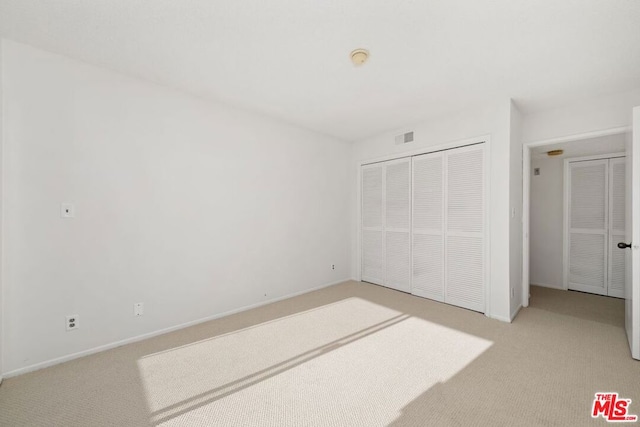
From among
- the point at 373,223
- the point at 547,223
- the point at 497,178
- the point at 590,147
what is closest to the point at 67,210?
the point at 373,223

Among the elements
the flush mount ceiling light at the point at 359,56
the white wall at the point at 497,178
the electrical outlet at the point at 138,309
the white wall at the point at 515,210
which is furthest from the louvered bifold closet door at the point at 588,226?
the electrical outlet at the point at 138,309

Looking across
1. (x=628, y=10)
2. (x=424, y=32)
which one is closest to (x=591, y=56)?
(x=628, y=10)

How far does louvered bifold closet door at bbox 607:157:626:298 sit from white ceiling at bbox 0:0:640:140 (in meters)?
1.76

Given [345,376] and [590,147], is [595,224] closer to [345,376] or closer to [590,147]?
[590,147]

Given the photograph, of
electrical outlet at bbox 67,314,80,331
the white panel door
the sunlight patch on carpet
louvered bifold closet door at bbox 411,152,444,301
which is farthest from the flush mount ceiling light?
electrical outlet at bbox 67,314,80,331

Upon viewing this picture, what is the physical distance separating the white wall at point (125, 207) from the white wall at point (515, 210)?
2.81 metres

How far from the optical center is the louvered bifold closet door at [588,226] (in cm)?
404

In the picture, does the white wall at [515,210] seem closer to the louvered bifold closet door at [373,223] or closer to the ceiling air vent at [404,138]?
the ceiling air vent at [404,138]

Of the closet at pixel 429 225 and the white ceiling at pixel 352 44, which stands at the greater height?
the white ceiling at pixel 352 44

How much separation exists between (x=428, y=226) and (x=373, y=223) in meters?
1.00

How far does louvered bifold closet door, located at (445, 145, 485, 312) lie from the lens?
10.9 feet

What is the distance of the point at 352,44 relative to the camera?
2.09 m

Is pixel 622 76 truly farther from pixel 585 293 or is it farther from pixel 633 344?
pixel 585 293

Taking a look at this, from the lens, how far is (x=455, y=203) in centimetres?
356
